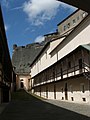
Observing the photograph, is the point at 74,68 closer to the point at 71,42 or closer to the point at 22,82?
the point at 71,42

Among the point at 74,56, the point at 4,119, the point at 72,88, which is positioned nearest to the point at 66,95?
the point at 72,88

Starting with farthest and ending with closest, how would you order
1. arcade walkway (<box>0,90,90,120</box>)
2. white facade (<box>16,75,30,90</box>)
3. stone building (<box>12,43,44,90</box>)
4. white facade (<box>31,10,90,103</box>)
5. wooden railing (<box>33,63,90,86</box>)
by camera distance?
stone building (<box>12,43,44,90</box>), white facade (<box>16,75,30,90</box>), white facade (<box>31,10,90,103</box>), wooden railing (<box>33,63,90,86</box>), arcade walkway (<box>0,90,90,120</box>)

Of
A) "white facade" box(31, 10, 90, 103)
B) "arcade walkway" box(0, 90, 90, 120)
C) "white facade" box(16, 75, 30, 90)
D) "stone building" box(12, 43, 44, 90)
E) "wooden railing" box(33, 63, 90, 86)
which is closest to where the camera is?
"arcade walkway" box(0, 90, 90, 120)

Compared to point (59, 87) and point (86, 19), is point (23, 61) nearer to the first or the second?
point (59, 87)

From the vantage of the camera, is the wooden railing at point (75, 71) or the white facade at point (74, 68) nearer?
the wooden railing at point (75, 71)

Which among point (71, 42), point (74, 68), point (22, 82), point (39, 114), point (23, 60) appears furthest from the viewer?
point (23, 60)

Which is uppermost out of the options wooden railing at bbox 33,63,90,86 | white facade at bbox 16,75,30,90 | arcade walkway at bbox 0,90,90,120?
wooden railing at bbox 33,63,90,86

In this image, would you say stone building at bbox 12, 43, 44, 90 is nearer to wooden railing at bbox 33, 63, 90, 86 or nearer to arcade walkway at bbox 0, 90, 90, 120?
wooden railing at bbox 33, 63, 90, 86

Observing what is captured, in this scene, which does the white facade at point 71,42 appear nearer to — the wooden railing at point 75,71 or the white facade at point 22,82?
the wooden railing at point 75,71

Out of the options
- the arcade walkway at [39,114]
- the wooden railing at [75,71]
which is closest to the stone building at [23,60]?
the wooden railing at [75,71]

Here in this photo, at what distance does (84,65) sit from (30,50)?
222 feet

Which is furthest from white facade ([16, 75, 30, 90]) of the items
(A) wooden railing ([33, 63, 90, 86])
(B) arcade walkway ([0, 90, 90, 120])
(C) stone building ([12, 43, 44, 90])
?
(B) arcade walkway ([0, 90, 90, 120])

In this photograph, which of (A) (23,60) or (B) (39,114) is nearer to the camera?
(B) (39,114)

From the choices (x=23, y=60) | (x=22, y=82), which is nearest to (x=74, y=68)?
(x=22, y=82)
